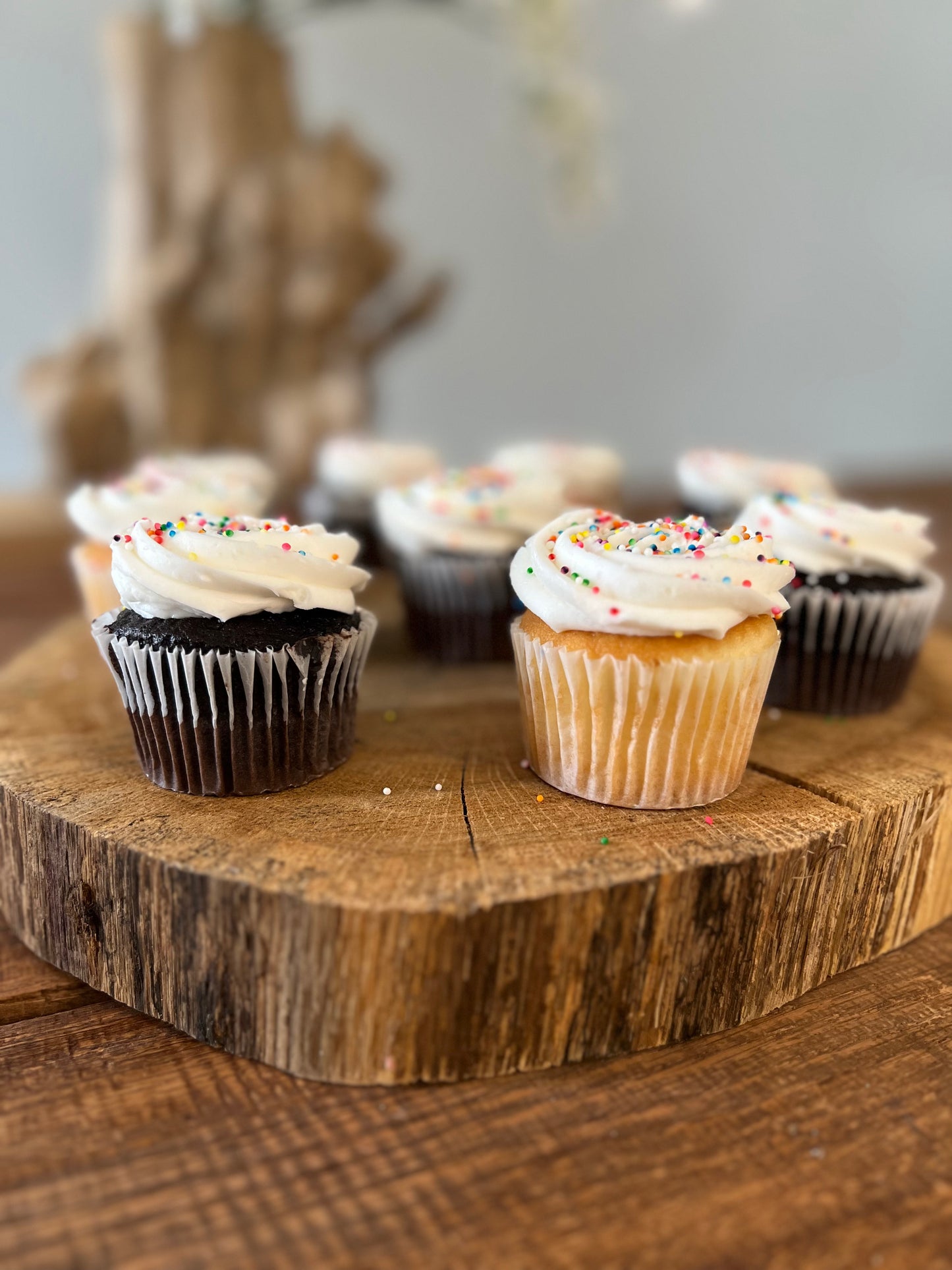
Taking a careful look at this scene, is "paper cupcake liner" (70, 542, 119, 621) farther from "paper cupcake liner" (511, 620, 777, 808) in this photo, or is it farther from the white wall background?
the white wall background

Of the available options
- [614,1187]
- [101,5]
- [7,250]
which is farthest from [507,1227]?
[101,5]

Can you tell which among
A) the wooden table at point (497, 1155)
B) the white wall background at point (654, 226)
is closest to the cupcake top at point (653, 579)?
the wooden table at point (497, 1155)

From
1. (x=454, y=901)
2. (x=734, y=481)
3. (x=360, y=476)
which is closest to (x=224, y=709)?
(x=454, y=901)

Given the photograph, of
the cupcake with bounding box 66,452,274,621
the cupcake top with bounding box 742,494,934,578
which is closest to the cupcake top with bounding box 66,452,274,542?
the cupcake with bounding box 66,452,274,621

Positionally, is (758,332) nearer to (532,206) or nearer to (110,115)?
(532,206)

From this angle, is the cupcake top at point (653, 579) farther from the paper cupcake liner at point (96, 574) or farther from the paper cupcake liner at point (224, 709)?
the paper cupcake liner at point (96, 574)

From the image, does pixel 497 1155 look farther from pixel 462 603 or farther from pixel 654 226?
pixel 654 226
